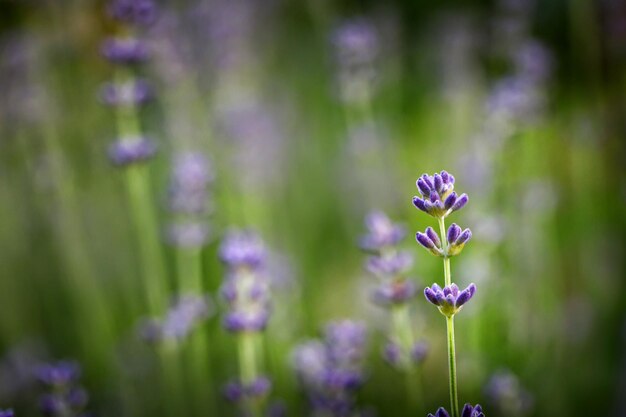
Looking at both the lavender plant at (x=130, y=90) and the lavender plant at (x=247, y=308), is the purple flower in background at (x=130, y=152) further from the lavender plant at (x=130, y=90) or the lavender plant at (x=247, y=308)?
the lavender plant at (x=247, y=308)

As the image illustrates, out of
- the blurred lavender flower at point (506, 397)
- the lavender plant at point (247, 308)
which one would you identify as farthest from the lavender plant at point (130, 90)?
the blurred lavender flower at point (506, 397)

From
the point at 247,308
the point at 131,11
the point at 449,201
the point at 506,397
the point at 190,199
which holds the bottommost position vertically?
the point at 506,397

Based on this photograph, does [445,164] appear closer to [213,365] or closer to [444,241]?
[213,365]

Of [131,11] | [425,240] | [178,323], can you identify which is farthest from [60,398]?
[131,11]

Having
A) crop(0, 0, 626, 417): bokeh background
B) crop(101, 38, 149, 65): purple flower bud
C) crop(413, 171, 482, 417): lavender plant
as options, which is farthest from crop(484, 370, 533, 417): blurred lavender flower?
crop(101, 38, 149, 65): purple flower bud

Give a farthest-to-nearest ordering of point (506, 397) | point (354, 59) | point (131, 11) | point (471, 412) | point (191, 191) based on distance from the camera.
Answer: point (354, 59)
point (191, 191)
point (131, 11)
point (506, 397)
point (471, 412)

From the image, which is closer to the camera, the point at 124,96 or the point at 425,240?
the point at 425,240

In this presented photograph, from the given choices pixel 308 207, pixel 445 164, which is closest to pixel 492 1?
pixel 445 164

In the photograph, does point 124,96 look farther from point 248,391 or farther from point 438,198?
point 438,198

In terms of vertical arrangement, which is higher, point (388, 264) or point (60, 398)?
point (388, 264)
